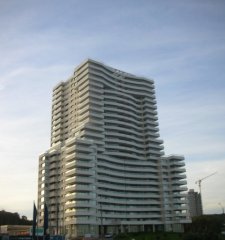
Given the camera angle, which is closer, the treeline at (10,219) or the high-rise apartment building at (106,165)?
the high-rise apartment building at (106,165)

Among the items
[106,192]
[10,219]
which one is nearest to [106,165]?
[106,192]

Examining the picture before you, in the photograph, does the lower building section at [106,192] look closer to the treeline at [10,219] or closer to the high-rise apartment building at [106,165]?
the high-rise apartment building at [106,165]

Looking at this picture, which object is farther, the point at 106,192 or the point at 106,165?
the point at 106,165

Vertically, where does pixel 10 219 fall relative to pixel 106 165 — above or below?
below

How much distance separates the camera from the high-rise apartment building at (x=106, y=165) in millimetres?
147250

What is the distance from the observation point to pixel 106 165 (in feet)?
527

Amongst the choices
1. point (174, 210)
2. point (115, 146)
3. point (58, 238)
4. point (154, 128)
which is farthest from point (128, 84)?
point (58, 238)

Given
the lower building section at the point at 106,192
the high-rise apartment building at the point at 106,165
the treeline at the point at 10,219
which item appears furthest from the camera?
the treeline at the point at 10,219

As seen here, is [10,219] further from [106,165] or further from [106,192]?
[106,165]

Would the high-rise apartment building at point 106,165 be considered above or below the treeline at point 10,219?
above

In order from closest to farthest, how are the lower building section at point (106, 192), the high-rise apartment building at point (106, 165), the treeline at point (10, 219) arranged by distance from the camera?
1. the lower building section at point (106, 192)
2. the high-rise apartment building at point (106, 165)
3. the treeline at point (10, 219)

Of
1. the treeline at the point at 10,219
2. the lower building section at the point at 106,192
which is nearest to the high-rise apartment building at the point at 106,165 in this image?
the lower building section at the point at 106,192

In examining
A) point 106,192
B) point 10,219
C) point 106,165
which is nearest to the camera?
point 106,192

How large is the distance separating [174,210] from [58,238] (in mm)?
90264
